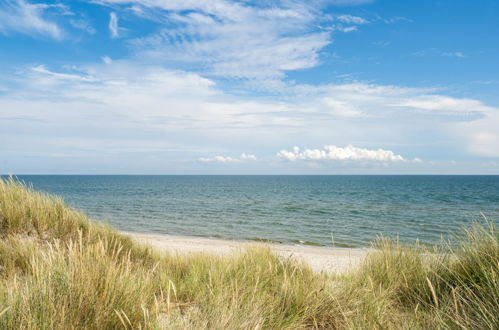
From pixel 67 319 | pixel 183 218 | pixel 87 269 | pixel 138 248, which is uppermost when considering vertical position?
pixel 87 269

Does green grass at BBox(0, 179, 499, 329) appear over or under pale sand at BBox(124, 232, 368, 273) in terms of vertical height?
over

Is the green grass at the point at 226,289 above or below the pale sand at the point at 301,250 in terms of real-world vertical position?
above

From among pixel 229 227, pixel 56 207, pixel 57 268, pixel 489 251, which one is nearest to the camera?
pixel 57 268

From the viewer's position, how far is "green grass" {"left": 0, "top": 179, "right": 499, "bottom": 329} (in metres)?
2.88

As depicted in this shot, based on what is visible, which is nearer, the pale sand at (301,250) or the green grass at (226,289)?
the green grass at (226,289)

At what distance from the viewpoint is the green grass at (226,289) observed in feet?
9.45

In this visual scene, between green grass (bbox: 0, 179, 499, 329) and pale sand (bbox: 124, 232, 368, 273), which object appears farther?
pale sand (bbox: 124, 232, 368, 273)

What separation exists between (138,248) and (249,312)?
4.75m

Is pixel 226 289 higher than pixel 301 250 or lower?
higher

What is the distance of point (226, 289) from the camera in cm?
387

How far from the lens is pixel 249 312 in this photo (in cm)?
347

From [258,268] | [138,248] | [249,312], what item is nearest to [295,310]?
[249,312]

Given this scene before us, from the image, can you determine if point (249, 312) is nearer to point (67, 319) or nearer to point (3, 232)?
point (67, 319)

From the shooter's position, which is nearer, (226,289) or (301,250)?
(226,289)
